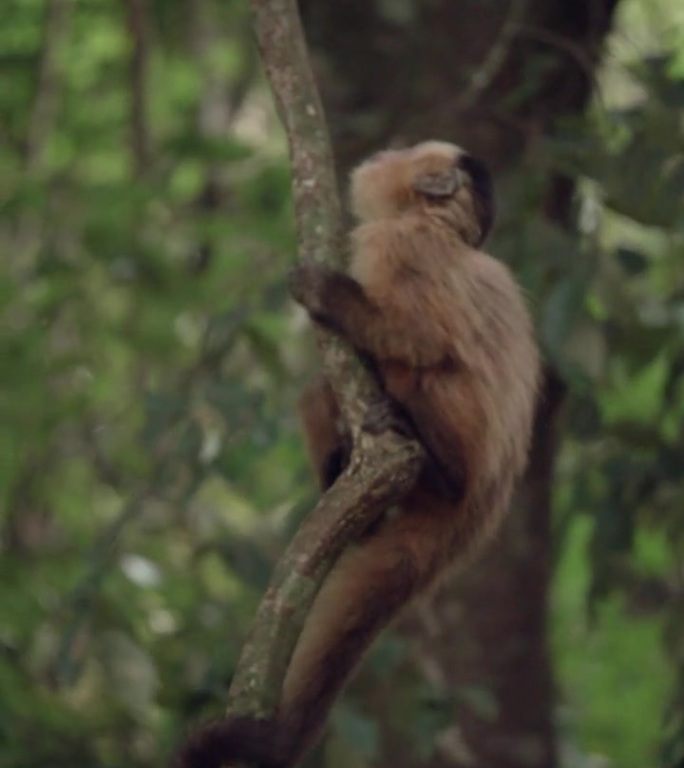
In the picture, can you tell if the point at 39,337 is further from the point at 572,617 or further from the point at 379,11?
the point at 572,617

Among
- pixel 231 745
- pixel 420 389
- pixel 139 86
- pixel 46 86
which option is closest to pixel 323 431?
pixel 420 389

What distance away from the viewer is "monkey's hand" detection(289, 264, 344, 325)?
4121 mm

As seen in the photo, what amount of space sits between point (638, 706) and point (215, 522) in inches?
91.5

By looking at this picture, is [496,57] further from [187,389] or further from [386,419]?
[386,419]

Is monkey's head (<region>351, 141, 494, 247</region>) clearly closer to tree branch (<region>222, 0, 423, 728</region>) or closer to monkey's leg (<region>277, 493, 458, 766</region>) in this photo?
monkey's leg (<region>277, 493, 458, 766</region>)

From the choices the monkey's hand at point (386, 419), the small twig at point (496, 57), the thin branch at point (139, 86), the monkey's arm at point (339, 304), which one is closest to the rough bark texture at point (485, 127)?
the small twig at point (496, 57)

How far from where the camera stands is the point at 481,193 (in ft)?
16.1

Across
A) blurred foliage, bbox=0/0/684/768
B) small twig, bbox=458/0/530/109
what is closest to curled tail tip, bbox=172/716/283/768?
blurred foliage, bbox=0/0/684/768

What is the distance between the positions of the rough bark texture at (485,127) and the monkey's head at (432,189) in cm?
109

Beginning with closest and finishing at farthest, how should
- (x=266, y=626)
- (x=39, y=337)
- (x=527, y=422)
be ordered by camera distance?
(x=266, y=626)
(x=527, y=422)
(x=39, y=337)

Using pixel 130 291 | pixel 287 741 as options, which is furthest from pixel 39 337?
pixel 287 741

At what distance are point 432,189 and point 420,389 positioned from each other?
666 mm

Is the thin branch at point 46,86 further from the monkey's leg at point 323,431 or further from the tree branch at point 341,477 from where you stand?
the tree branch at point 341,477

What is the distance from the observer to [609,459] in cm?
609
